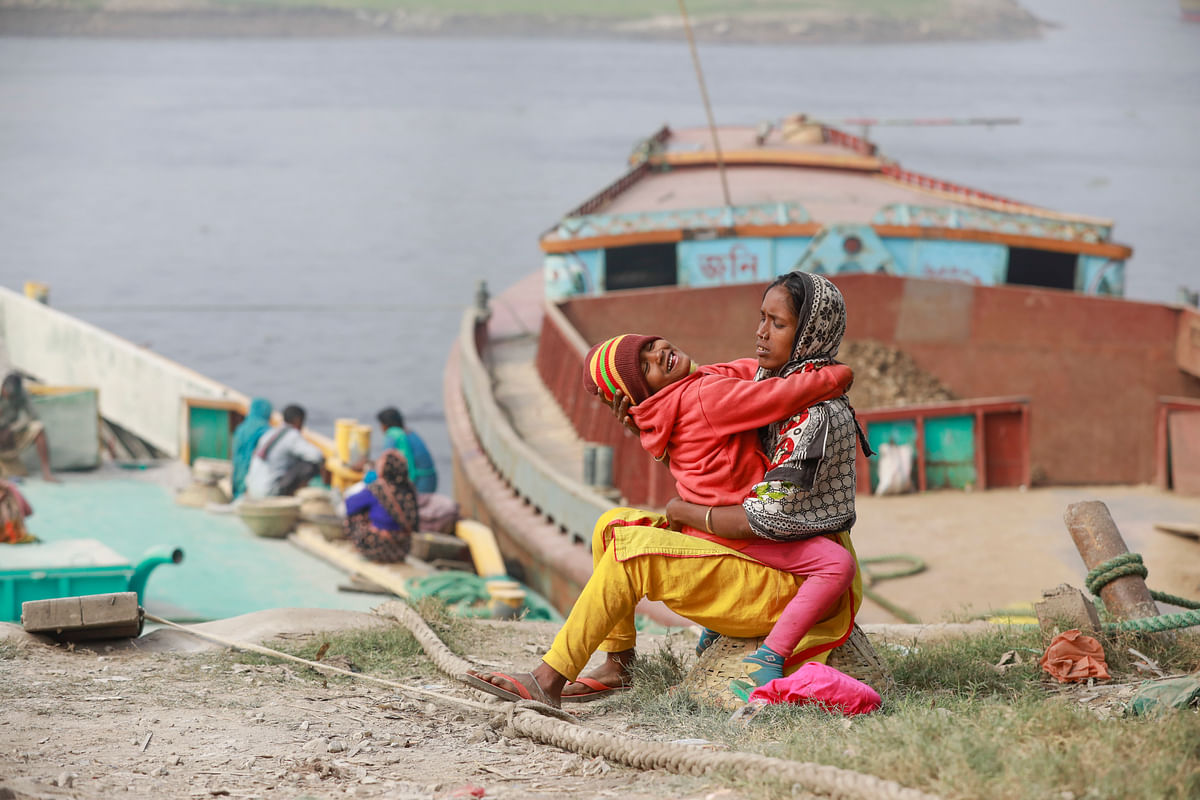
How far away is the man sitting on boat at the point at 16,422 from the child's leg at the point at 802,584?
34.2 ft

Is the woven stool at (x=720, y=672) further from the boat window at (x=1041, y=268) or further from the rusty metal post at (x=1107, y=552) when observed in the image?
the boat window at (x=1041, y=268)

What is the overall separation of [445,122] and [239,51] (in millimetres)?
35453

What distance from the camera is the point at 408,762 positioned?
11.0 ft

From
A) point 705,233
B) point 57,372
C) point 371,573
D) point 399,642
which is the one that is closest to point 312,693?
point 399,642

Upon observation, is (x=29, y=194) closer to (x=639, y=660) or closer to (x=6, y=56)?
(x=6, y=56)

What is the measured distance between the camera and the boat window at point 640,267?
46.8 feet

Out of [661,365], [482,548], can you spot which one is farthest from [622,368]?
[482,548]

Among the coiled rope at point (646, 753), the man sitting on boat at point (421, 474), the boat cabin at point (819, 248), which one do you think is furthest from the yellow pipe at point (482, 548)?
the coiled rope at point (646, 753)

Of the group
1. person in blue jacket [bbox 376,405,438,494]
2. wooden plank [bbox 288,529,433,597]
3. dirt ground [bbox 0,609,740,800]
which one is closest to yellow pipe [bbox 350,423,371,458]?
person in blue jacket [bbox 376,405,438,494]

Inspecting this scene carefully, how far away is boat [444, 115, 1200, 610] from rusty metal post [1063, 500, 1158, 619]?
14.0 feet

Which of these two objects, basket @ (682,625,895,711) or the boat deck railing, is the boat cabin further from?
basket @ (682,625,895,711)

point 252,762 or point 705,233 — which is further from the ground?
point 705,233

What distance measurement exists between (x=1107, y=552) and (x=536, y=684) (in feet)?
7.28

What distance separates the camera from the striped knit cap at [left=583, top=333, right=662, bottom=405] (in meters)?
3.59
